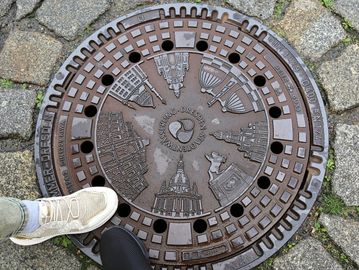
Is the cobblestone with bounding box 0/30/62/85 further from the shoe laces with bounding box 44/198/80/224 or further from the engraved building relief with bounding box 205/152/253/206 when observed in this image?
the engraved building relief with bounding box 205/152/253/206

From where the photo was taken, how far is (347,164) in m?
2.17

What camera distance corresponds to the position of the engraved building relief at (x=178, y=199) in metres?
2.11

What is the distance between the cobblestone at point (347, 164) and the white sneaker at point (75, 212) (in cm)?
100

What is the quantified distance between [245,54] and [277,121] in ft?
1.20

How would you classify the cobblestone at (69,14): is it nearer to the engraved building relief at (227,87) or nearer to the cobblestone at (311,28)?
the engraved building relief at (227,87)

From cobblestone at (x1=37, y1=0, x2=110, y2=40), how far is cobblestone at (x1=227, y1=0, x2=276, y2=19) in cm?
67

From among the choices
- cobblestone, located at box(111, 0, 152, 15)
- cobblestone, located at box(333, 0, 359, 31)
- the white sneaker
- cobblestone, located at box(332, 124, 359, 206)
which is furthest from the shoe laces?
cobblestone, located at box(333, 0, 359, 31)

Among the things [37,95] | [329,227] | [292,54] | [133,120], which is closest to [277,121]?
[292,54]

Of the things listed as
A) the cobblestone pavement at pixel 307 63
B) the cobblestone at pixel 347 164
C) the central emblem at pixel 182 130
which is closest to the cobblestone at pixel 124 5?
the cobblestone pavement at pixel 307 63

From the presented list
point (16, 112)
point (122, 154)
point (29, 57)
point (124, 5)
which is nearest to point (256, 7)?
point (124, 5)

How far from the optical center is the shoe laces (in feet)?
6.58

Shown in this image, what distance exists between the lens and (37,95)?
2.32 metres

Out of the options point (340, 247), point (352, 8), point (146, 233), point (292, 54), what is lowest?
point (340, 247)

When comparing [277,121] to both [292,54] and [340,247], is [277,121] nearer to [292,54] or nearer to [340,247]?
[292,54]
